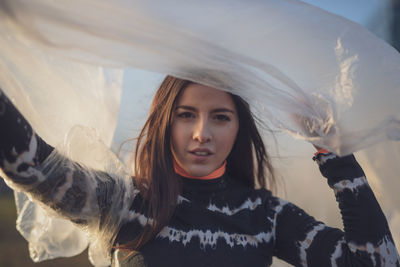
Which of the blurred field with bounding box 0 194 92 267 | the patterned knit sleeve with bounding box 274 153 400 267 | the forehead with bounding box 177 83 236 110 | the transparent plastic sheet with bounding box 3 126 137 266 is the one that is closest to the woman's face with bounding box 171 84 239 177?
the forehead with bounding box 177 83 236 110

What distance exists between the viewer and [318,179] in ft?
4.66

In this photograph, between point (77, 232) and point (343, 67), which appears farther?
point (77, 232)

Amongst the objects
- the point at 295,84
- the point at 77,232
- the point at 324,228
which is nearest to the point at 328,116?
the point at 295,84

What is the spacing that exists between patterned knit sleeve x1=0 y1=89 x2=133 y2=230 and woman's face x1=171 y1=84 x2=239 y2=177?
0.60 ft

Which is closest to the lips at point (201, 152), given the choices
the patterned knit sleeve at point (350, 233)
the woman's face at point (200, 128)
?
the woman's face at point (200, 128)

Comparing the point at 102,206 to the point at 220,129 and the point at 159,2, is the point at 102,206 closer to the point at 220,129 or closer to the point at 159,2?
the point at 220,129

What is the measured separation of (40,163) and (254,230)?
0.57m

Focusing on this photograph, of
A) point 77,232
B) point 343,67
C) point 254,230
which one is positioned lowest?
point 77,232

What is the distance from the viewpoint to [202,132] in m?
0.94

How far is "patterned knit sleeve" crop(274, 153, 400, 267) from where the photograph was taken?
2.97ft

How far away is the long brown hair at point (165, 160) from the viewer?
35.5 inches

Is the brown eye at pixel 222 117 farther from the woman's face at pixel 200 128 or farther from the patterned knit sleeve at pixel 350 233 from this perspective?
the patterned knit sleeve at pixel 350 233

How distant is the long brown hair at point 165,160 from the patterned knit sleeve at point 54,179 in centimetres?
8

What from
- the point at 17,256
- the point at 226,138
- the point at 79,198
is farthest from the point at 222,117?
the point at 17,256
